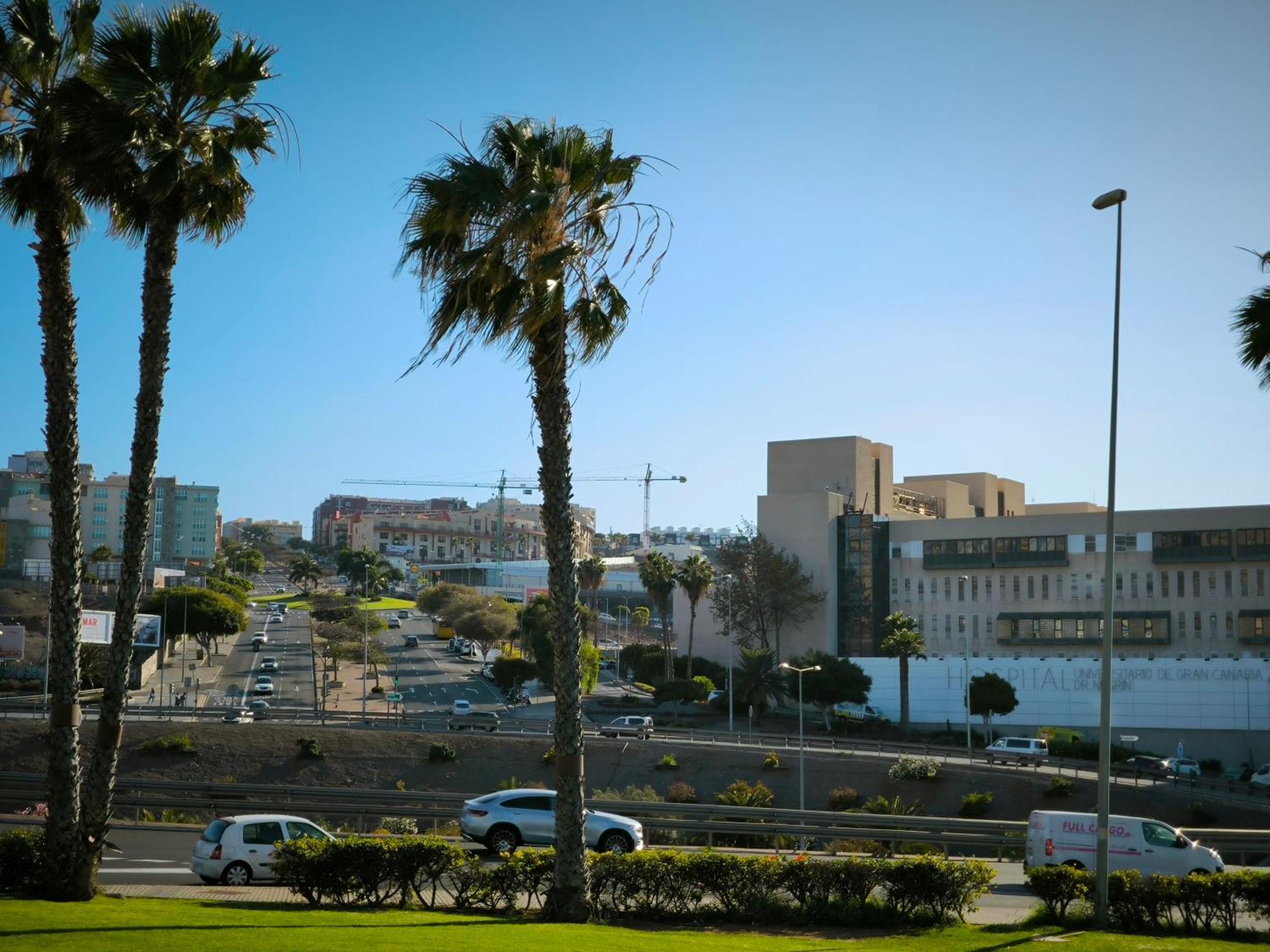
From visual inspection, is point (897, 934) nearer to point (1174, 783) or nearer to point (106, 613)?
point (1174, 783)

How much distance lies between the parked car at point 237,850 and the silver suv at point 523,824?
Result: 15.3 ft

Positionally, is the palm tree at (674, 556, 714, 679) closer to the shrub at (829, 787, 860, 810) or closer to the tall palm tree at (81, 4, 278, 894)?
the shrub at (829, 787, 860, 810)

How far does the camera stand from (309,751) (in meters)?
54.1

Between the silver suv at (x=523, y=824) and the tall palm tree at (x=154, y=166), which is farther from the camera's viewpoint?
the silver suv at (x=523, y=824)

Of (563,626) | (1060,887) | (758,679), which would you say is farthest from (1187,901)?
(758,679)

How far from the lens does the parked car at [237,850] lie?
21.8 metres

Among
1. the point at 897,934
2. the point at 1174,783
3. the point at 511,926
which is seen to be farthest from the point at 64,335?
the point at 1174,783

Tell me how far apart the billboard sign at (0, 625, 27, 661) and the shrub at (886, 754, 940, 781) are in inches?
2453

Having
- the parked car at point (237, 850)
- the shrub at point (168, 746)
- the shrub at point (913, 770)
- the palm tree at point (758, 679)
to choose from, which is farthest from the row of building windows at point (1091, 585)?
the parked car at point (237, 850)

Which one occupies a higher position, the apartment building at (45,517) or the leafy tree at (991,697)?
the apartment building at (45,517)

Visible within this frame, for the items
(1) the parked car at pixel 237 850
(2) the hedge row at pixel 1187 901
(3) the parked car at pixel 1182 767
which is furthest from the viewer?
(3) the parked car at pixel 1182 767

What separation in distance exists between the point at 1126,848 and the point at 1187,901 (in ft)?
24.9

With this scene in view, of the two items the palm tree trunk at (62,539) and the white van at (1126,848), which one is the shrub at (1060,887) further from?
the palm tree trunk at (62,539)

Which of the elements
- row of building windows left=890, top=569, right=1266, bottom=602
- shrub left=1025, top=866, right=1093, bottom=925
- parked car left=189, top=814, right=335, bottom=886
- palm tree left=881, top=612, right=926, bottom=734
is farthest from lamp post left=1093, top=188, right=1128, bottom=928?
row of building windows left=890, top=569, right=1266, bottom=602
